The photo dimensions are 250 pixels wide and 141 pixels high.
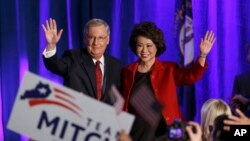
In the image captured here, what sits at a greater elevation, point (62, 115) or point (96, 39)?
point (96, 39)

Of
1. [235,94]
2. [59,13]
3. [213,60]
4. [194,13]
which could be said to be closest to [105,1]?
[59,13]

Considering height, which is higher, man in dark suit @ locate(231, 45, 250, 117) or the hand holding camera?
the hand holding camera

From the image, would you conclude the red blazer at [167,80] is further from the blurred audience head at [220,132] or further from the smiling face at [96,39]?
the blurred audience head at [220,132]

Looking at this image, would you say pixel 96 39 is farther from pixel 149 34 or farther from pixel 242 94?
pixel 242 94

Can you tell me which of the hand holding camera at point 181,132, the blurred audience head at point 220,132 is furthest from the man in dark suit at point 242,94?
the hand holding camera at point 181,132

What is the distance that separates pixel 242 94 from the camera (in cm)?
325

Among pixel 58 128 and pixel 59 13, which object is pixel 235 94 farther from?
pixel 58 128

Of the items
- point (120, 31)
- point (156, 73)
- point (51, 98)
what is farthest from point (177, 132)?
point (120, 31)

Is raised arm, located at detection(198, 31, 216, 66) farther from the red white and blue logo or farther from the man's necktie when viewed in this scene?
the red white and blue logo

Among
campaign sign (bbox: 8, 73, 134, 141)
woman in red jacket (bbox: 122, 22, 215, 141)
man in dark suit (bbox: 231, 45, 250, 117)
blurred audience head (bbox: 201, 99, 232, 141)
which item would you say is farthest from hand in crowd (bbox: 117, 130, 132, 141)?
man in dark suit (bbox: 231, 45, 250, 117)

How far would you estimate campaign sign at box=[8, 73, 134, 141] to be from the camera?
1.59 metres

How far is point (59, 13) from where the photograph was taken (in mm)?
3916

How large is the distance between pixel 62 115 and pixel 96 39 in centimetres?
110

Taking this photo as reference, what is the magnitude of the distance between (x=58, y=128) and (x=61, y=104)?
8cm
